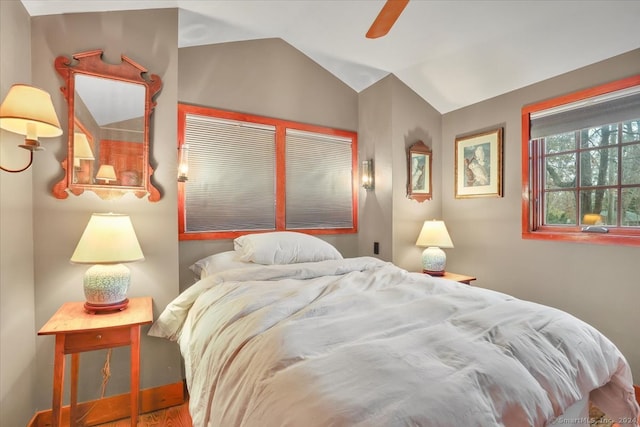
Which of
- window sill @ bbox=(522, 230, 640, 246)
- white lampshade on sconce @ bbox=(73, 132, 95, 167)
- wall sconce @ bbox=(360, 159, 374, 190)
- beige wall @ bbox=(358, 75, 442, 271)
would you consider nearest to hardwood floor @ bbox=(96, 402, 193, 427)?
white lampshade on sconce @ bbox=(73, 132, 95, 167)

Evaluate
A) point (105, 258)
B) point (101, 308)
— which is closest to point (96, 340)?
point (101, 308)

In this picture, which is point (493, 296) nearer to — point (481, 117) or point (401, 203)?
point (401, 203)

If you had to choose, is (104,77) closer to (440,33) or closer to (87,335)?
(87,335)

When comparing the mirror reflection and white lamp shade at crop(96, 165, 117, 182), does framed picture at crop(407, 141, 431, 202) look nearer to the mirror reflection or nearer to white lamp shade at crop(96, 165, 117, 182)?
the mirror reflection

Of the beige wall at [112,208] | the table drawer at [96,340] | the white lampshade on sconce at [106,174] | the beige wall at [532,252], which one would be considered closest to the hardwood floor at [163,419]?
the beige wall at [112,208]

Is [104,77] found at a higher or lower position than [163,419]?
higher

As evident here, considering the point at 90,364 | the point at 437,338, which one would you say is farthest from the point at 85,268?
the point at 437,338

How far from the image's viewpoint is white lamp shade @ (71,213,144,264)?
5.45ft

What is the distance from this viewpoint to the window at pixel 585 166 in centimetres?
219

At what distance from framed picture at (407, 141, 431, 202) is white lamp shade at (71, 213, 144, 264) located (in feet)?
8.31

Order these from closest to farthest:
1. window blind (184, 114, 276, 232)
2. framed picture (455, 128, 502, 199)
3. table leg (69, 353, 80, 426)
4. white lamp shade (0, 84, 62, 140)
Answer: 1. white lamp shade (0, 84, 62, 140)
2. table leg (69, 353, 80, 426)
3. window blind (184, 114, 276, 232)
4. framed picture (455, 128, 502, 199)

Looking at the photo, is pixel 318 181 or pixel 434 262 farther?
pixel 318 181

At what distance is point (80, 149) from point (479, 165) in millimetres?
3334

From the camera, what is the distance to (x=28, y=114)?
4.59ft
